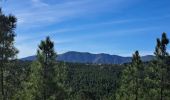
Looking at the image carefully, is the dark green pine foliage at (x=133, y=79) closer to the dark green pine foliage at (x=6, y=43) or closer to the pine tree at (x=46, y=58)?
the pine tree at (x=46, y=58)

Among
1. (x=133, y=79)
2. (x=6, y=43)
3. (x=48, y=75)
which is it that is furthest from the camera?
(x=133, y=79)

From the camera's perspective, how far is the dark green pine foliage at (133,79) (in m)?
67.0

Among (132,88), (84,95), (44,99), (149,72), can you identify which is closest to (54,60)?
(44,99)

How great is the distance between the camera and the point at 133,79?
225 feet

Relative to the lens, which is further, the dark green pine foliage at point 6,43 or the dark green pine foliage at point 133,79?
the dark green pine foliage at point 133,79

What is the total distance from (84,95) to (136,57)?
288 feet

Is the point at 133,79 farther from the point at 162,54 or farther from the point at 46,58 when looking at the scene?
the point at 46,58

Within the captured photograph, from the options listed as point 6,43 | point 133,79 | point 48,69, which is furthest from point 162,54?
point 6,43

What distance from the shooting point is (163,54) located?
6034 centimetres

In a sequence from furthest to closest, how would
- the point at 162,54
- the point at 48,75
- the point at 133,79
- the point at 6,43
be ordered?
1. the point at 133,79
2. the point at 162,54
3. the point at 48,75
4. the point at 6,43

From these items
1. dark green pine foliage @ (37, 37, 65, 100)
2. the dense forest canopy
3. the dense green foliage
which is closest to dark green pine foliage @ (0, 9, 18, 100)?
the dense forest canopy

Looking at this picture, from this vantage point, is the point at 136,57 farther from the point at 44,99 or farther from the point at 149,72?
the point at 44,99

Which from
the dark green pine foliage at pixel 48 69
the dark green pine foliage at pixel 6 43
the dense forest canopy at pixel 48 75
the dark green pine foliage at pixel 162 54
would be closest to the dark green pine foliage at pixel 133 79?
the dense forest canopy at pixel 48 75

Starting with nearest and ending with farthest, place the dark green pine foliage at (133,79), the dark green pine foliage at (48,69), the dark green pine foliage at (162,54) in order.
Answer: the dark green pine foliage at (48,69) → the dark green pine foliage at (162,54) → the dark green pine foliage at (133,79)
